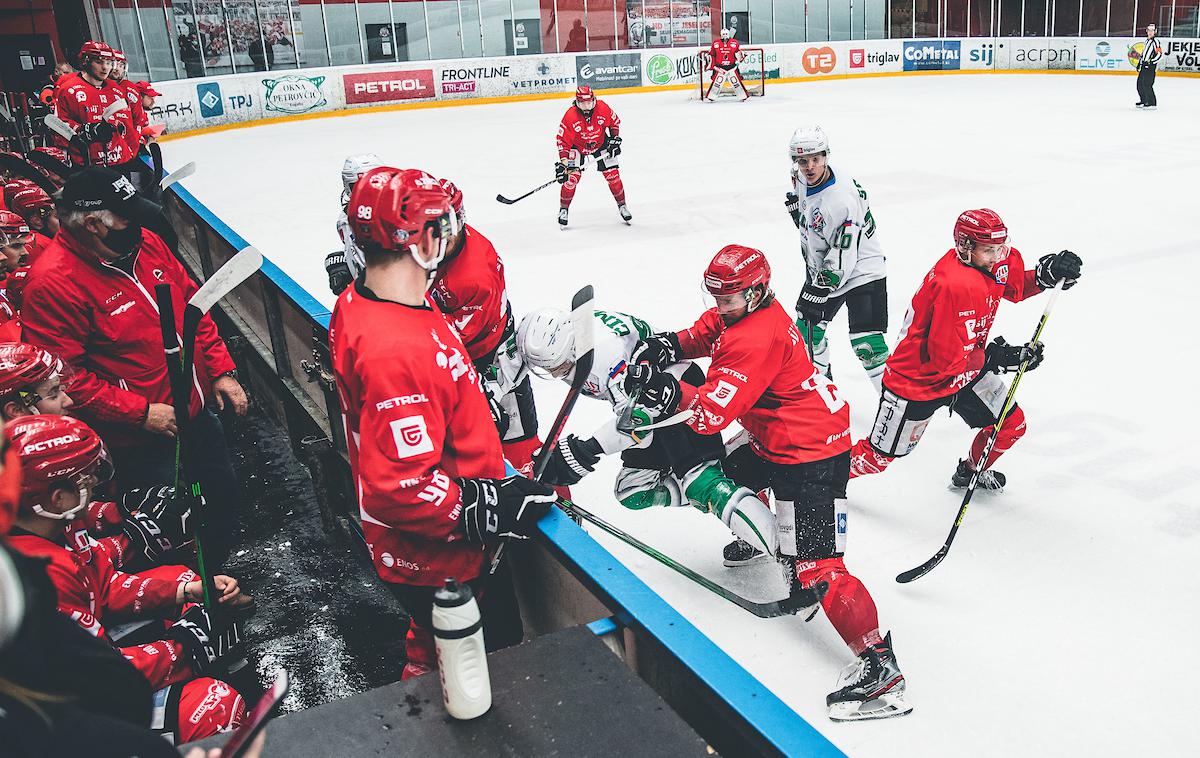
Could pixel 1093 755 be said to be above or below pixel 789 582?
below

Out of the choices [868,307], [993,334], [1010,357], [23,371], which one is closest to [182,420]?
[23,371]

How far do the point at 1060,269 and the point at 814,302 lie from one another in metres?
1.21

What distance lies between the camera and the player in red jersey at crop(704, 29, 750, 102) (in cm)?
1791

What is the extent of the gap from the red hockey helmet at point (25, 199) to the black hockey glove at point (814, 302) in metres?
3.81

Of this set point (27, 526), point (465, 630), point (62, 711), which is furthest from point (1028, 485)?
point (62, 711)

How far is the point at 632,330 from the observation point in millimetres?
3350

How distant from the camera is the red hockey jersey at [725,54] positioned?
17875 millimetres

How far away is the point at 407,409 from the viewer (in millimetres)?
1702

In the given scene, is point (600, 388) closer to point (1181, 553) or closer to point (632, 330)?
point (632, 330)

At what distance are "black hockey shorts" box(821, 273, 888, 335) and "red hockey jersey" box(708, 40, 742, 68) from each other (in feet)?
47.4

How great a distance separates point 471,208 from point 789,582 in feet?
23.4

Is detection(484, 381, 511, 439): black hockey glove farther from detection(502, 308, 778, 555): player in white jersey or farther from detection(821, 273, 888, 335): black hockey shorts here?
detection(821, 273, 888, 335): black hockey shorts

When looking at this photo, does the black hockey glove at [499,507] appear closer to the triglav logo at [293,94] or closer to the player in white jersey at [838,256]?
the player in white jersey at [838,256]

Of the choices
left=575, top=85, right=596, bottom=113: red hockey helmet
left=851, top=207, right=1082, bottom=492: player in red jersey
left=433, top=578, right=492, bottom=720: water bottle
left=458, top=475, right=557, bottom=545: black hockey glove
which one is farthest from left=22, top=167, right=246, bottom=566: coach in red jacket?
left=575, top=85, right=596, bottom=113: red hockey helmet
